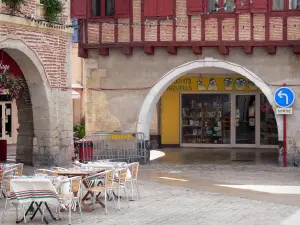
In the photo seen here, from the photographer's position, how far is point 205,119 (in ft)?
94.1

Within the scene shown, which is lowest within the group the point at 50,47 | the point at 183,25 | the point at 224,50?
the point at 50,47

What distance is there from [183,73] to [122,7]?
265cm

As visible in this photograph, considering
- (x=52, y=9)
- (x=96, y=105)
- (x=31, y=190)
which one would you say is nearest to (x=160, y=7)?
(x=96, y=105)

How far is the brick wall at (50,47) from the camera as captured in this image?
58.7 feet

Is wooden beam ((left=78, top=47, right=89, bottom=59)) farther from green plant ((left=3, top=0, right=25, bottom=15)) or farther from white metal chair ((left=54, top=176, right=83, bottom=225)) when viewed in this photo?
white metal chair ((left=54, top=176, right=83, bottom=225))

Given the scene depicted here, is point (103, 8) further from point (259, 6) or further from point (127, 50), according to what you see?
point (259, 6)

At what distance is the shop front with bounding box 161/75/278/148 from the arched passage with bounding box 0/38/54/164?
8.87m

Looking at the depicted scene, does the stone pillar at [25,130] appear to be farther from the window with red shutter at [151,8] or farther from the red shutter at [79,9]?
the window with red shutter at [151,8]

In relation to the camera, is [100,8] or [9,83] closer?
[9,83]

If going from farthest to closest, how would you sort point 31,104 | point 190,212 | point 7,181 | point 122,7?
point 122,7
point 31,104
point 190,212
point 7,181

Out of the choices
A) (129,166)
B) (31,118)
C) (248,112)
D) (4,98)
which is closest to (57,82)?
(31,118)

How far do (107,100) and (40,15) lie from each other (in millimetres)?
4720

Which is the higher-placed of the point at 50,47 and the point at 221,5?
the point at 221,5

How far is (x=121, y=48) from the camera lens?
22.2m
